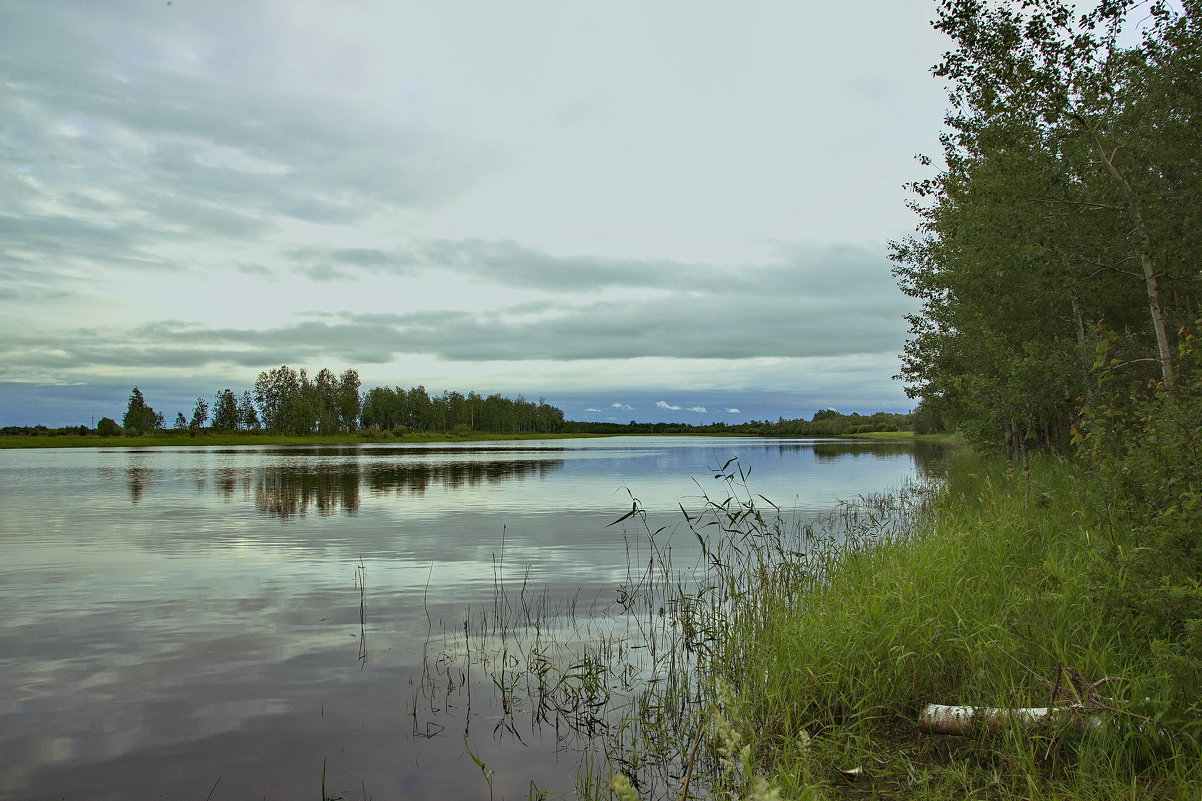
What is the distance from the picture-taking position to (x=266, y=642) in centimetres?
1011

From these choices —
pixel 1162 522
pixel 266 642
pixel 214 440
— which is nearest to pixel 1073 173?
pixel 1162 522

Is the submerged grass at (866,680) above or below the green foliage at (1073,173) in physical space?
below

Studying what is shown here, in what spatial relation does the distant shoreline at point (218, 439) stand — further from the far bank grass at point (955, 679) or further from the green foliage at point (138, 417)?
the far bank grass at point (955, 679)

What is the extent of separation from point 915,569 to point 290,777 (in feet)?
26.4

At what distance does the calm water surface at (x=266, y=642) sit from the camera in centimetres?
642

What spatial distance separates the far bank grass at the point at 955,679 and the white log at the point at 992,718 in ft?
0.26

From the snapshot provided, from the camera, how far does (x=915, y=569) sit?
9773 millimetres

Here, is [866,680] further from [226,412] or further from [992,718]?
[226,412]

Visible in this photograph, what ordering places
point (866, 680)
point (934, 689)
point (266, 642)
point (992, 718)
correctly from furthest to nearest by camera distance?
point (266, 642)
point (866, 680)
point (934, 689)
point (992, 718)

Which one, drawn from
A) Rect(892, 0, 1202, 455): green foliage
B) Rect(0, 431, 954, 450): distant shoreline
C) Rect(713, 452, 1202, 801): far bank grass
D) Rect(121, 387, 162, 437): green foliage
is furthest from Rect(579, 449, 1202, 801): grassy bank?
Rect(121, 387, 162, 437): green foliage

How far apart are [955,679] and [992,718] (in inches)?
45.1

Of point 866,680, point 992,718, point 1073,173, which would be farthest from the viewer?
point 1073,173

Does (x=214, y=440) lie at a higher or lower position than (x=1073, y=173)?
A: lower

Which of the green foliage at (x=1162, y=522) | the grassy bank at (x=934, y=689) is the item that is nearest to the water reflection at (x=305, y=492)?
the grassy bank at (x=934, y=689)
